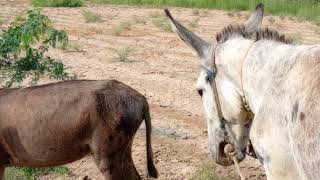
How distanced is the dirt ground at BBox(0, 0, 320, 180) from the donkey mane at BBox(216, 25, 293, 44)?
10.6ft

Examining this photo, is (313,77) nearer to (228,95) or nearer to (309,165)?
(309,165)

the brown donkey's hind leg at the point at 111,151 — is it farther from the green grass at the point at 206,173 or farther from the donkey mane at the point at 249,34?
the donkey mane at the point at 249,34

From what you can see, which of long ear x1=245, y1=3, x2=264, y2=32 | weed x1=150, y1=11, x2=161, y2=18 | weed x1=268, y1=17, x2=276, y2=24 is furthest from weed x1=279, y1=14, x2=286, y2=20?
long ear x1=245, y1=3, x2=264, y2=32

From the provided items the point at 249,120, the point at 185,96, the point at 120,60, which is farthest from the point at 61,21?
the point at 249,120

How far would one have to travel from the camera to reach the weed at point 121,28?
1811cm

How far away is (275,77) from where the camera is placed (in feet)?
10.0

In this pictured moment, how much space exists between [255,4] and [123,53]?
13171mm

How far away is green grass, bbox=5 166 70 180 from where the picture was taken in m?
6.52

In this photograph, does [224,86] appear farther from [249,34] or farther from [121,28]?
[121,28]

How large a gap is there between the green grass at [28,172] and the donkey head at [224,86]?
3.22 metres

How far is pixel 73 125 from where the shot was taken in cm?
523

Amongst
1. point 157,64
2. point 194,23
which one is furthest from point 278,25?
point 157,64

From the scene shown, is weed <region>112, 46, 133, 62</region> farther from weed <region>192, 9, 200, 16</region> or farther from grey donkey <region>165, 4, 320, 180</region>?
grey donkey <region>165, 4, 320, 180</region>

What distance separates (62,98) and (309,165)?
3.12m
